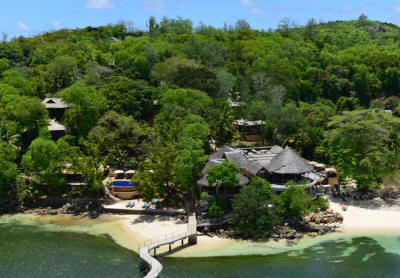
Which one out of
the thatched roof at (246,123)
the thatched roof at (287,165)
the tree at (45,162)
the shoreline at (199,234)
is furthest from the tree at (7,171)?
the thatched roof at (246,123)

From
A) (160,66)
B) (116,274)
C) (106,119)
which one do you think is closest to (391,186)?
(116,274)

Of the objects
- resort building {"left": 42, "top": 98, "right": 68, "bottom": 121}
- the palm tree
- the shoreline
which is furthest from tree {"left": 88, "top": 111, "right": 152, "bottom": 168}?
resort building {"left": 42, "top": 98, "right": 68, "bottom": 121}

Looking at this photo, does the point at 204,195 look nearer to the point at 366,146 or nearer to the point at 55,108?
the point at 366,146

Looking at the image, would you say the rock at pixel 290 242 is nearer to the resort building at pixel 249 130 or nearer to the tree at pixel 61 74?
the resort building at pixel 249 130

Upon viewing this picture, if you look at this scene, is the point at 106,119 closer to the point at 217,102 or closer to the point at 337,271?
the point at 217,102

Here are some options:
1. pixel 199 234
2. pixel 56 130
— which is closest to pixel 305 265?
pixel 199 234

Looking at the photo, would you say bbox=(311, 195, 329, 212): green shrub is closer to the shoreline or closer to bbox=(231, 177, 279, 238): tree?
the shoreline
